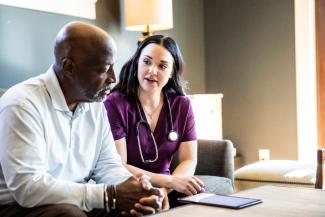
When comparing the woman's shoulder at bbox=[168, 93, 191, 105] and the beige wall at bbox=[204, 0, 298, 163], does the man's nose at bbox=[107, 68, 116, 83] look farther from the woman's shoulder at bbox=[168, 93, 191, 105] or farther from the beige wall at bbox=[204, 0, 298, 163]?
the beige wall at bbox=[204, 0, 298, 163]

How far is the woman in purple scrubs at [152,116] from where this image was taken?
2137 mm

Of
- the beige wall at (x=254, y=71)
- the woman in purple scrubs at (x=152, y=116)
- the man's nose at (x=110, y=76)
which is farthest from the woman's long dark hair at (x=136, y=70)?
the beige wall at (x=254, y=71)

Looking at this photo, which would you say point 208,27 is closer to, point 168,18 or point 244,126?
point 244,126

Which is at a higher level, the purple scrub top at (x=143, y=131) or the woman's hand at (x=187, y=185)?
the purple scrub top at (x=143, y=131)

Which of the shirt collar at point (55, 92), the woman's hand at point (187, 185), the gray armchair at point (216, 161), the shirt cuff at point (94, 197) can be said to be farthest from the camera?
the gray armchair at point (216, 161)

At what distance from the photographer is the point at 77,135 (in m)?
1.64

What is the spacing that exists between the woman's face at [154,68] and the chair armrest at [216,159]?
54 cm

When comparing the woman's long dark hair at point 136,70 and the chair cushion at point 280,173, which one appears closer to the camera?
the woman's long dark hair at point 136,70

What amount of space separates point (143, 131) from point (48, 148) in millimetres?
677

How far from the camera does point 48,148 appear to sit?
153cm

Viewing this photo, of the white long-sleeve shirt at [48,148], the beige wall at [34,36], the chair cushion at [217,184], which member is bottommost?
the chair cushion at [217,184]

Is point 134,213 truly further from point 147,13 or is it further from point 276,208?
point 147,13

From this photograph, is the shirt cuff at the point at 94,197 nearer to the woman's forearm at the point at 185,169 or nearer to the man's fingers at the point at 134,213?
the man's fingers at the point at 134,213

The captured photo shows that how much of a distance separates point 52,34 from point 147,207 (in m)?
1.72
